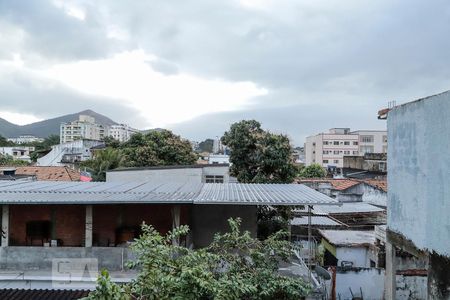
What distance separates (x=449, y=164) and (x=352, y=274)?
20.4ft

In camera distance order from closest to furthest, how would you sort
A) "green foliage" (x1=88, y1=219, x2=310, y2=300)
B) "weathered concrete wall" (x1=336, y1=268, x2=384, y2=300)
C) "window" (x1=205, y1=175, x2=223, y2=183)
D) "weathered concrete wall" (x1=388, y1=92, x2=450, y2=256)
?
"green foliage" (x1=88, y1=219, x2=310, y2=300)
"weathered concrete wall" (x1=388, y1=92, x2=450, y2=256)
"weathered concrete wall" (x1=336, y1=268, x2=384, y2=300)
"window" (x1=205, y1=175, x2=223, y2=183)

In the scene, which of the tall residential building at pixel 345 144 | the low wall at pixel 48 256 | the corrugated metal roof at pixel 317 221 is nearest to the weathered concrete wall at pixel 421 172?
the low wall at pixel 48 256

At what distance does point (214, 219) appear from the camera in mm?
11562

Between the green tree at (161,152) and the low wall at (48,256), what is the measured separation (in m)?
20.2

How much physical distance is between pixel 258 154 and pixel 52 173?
17.9m

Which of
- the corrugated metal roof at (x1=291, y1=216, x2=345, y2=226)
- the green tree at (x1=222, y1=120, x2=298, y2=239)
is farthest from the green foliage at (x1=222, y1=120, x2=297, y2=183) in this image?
the corrugated metal roof at (x1=291, y1=216, x2=345, y2=226)

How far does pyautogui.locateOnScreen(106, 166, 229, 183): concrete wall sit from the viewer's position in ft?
68.4

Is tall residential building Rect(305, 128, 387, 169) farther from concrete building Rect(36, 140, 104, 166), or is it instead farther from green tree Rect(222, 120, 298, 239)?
green tree Rect(222, 120, 298, 239)

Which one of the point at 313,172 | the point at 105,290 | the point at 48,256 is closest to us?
the point at 105,290

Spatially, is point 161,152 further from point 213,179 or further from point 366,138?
point 366,138

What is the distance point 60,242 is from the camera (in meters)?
11.5

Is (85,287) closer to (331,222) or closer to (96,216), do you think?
(96,216)

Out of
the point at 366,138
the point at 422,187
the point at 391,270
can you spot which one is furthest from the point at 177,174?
the point at 366,138

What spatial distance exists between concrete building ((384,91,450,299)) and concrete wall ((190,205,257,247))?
4.18 m
